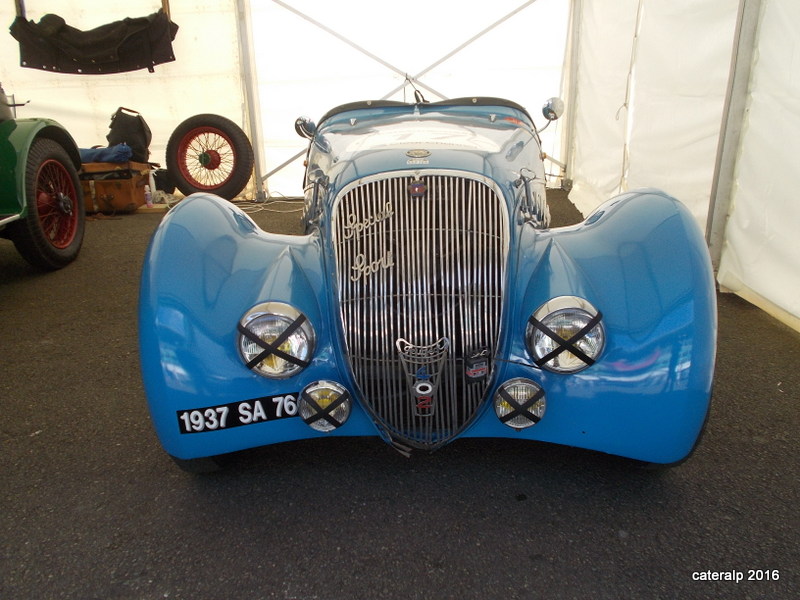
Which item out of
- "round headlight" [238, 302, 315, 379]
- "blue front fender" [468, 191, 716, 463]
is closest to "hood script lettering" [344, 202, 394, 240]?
"round headlight" [238, 302, 315, 379]

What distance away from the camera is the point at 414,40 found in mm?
8586

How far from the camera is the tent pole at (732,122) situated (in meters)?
3.82

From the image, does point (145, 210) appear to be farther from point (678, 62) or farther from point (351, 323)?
point (351, 323)

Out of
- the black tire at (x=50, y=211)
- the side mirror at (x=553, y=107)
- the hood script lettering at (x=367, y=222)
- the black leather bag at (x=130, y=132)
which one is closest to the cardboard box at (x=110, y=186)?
the black leather bag at (x=130, y=132)

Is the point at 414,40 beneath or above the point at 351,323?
above

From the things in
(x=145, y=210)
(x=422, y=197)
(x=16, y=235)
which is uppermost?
(x=422, y=197)

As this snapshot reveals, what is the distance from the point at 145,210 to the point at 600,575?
314 inches

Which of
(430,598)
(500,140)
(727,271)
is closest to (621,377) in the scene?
(430,598)

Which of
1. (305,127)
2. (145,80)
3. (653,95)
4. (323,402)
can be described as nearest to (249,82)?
(145,80)

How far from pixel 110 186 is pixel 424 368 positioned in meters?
7.38

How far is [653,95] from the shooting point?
5.37 m

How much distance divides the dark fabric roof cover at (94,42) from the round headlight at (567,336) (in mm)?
7910

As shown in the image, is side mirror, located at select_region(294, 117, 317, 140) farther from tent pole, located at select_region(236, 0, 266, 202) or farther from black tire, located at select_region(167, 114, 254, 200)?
tent pole, located at select_region(236, 0, 266, 202)

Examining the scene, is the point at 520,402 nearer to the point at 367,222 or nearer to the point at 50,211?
the point at 367,222
